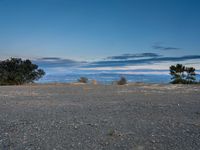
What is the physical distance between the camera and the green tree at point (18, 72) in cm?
3014

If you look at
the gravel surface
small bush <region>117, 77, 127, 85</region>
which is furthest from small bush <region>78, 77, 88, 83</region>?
the gravel surface

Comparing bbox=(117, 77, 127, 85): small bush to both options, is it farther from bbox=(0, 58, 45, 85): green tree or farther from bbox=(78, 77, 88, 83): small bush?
bbox=(0, 58, 45, 85): green tree

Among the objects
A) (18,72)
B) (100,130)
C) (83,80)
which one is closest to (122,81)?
(83,80)

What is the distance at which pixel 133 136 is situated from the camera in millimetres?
6043

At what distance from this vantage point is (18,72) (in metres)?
30.4

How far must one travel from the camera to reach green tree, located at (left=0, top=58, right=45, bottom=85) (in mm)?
30141

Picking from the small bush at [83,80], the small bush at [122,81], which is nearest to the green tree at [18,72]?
the small bush at [83,80]

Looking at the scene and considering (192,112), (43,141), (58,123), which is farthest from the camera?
(192,112)

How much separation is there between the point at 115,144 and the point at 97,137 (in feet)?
2.00

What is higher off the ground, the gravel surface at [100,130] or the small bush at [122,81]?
the small bush at [122,81]

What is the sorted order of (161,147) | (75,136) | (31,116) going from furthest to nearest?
(31,116), (75,136), (161,147)

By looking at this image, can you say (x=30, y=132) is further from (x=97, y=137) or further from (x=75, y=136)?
(x=97, y=137)

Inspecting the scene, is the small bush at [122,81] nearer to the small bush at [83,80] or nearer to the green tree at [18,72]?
the small bush at [83,80]

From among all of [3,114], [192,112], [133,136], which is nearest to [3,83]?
[3,114]
